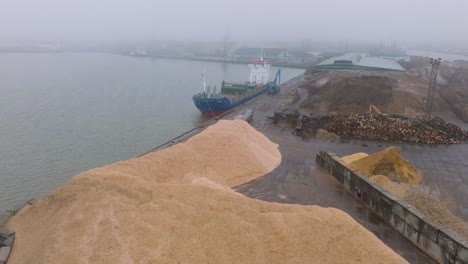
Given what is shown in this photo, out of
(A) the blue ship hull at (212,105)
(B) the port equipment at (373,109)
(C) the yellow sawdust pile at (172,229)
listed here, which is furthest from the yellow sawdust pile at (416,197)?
(A) the blue ship hull at (212,105)

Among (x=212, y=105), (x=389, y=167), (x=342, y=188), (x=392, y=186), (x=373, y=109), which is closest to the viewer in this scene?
(x=392, y=186)

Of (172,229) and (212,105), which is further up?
(172,229)

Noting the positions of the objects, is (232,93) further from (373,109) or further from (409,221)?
(409,221)

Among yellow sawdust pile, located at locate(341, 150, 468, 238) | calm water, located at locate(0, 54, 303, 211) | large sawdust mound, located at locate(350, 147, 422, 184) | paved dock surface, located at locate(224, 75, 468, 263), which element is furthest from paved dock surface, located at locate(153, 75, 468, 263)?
calm water, located at locate(0, 54, 303, 211)

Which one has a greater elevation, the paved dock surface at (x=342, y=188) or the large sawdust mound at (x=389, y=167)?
the large sawdust mound at (x=389, y=167)

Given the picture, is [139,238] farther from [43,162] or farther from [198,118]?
[198,118]

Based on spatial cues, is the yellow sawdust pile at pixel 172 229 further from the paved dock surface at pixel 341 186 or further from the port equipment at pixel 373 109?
the port equipment at pixel 373 109

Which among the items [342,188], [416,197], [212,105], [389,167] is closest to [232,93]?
[212,105]
